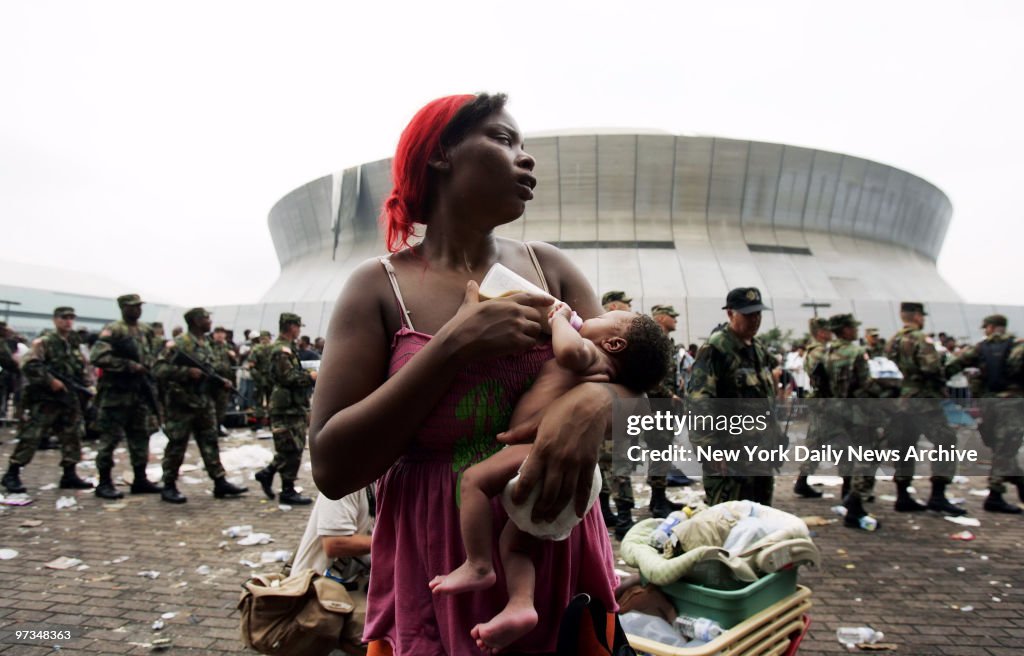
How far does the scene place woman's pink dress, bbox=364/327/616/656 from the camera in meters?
1.27

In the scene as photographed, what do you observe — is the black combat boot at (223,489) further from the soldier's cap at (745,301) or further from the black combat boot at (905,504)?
the black combat boot at (905,504)

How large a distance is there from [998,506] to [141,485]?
34.8 ft

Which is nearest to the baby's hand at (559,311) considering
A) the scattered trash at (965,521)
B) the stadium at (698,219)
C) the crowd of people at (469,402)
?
the crowd of people at (469,402)

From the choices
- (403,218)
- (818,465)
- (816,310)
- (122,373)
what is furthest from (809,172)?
(403,218)

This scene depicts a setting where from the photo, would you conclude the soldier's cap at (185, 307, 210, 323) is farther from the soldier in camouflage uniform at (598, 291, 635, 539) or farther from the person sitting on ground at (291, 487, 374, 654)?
the person sitting on ground at (291, 487, 374, 654)

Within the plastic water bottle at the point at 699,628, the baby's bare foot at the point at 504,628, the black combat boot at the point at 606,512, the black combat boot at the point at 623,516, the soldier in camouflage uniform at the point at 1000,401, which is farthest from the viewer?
the soldier in camouflage uniform at the point at 1000,401

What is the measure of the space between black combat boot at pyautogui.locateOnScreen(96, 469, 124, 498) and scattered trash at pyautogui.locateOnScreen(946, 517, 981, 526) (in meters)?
9.83

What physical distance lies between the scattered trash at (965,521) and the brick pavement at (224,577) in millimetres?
106

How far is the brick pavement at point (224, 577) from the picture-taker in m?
3.81

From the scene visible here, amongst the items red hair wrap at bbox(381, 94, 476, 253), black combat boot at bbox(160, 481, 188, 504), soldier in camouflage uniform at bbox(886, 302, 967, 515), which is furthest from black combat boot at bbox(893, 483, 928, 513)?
black combat boot at bbox(160, 481, 188, 504)

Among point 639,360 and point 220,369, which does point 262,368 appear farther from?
point 639,360

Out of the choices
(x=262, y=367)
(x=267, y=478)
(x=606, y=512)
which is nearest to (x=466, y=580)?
(x=606, y=512)

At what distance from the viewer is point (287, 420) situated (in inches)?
295

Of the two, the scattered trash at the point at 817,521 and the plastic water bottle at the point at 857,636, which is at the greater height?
the plastic water bottle at the point at 857,636
